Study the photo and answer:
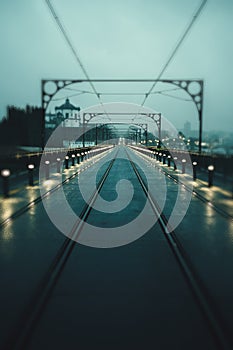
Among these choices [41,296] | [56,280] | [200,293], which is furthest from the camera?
[56,280]

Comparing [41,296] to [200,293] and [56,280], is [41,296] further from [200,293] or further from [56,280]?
[200,293]

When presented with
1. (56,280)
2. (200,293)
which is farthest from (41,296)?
(200,293)

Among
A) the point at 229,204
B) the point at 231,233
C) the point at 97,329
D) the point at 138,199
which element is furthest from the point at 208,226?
the point at 97,329

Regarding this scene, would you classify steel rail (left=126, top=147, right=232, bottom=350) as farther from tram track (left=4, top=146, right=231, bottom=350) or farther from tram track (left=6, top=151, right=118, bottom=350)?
tram track (left=6, top=151, right=118, bottom=350)

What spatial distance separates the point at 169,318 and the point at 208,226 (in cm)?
513

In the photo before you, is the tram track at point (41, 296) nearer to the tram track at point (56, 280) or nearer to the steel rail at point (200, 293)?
the tram track at point (56, 280)

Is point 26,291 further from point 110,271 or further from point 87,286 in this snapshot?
point 110,271

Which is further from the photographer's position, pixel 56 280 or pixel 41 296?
pixel 56 280

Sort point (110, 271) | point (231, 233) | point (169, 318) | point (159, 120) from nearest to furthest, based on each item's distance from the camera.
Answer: point (169, 318) < point (110, 271) < point (231, 233) < point (159, 120)

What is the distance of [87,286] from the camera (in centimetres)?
528

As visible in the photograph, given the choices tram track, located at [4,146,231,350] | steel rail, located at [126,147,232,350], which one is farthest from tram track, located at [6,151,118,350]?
steel rail, located at [126,147,232,350]

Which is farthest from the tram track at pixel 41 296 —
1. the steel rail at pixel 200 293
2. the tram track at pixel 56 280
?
the steel rail at pixel 200 293

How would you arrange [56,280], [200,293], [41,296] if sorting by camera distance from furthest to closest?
[56,280]
[200,293]
[41,296]

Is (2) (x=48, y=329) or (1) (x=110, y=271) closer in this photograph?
(2) (x=48, y=329)
